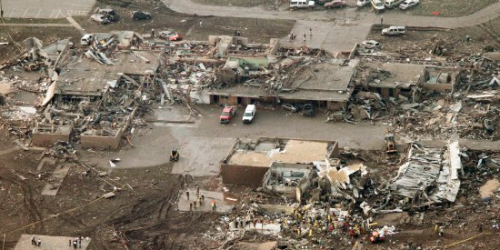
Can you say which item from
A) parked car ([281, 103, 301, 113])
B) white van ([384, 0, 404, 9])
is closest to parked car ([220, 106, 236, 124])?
parked car ([281, 103, 301, 113])

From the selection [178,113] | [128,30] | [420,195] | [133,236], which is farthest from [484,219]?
[128,30]

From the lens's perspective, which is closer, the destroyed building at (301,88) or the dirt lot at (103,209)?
the dirt lot at (103,209)

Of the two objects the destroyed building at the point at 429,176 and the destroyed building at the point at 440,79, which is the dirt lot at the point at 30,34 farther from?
the destroyed building at the point at 429,176

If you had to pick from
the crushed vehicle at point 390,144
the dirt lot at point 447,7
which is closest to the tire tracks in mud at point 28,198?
the crushed vehicle at point 390,144

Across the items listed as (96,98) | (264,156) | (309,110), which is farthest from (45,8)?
(264,156)

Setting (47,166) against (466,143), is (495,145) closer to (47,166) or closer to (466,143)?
(466,143)
